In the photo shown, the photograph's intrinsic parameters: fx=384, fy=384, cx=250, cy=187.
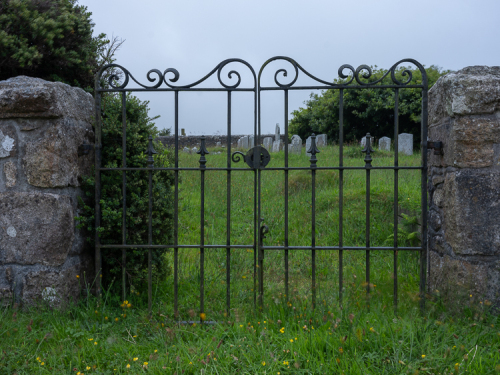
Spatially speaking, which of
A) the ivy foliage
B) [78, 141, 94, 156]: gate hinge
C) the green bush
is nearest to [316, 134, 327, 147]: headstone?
the ivy foliage

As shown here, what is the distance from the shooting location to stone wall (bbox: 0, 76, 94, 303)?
285cm

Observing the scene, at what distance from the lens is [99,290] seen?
313 cm

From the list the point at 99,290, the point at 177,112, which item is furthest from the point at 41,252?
the point at 177,112

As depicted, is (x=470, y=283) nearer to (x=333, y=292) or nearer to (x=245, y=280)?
(x=333, y=292)

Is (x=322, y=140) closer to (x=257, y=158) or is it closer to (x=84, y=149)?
(x=257, y=158)

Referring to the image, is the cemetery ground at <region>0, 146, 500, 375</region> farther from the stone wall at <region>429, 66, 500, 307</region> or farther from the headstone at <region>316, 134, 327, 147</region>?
the headstone at <region>316, 134, 327, 147</region>

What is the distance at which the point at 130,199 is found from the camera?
3.33 meters

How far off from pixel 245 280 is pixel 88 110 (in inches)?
91.0

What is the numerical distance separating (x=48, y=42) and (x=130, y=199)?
2.43 meters

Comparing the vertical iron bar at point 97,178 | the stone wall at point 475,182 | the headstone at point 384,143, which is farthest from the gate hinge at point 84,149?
the headstone at point 384,143

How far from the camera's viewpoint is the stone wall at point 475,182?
2.70 meters

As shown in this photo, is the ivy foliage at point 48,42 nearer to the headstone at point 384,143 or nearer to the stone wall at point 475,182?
the stone wall at point 475,182

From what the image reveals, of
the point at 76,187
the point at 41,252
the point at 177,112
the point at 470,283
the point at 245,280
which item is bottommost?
the point at 245,280

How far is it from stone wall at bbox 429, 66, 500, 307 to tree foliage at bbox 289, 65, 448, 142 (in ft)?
30.6
